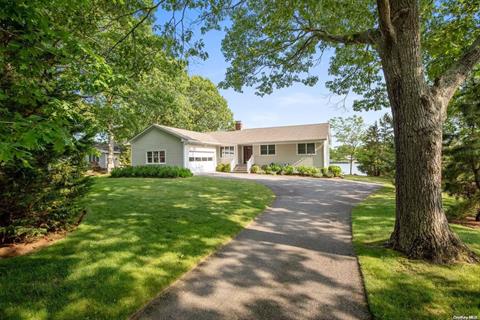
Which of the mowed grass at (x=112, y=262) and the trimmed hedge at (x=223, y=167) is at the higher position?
the trimmed hedge at (x=223, y=167)

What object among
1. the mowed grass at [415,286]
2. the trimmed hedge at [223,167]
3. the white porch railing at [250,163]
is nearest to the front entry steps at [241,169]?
the white porch railing at [250,163]

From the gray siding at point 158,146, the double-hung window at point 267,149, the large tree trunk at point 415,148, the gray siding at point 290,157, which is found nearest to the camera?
the large tree trunk at point 415,148

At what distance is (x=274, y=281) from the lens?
3.52m

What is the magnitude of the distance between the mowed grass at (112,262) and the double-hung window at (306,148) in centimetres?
1670

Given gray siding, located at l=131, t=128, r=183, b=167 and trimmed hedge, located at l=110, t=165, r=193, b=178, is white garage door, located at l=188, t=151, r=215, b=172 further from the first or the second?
trimmed hedge, located at l=110, t=165, r=193, b=178

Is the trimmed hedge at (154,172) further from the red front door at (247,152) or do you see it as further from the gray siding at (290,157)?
the gray siding at (290,157)

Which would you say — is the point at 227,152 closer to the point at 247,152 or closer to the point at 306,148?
the point at 247,152

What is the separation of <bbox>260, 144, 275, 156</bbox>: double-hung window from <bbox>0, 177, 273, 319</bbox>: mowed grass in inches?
688

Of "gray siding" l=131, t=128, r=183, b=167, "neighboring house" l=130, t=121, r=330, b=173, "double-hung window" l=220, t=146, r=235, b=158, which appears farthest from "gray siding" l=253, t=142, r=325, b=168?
"gray siding" l=131, t=128, r=183, b=167

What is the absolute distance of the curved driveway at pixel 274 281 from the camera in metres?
2.83

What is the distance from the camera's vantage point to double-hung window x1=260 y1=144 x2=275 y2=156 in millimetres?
24578

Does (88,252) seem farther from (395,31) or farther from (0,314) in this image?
(395,31)

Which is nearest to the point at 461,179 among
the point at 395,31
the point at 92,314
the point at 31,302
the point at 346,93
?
the point at 346,93

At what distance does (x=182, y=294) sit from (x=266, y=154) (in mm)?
22005
